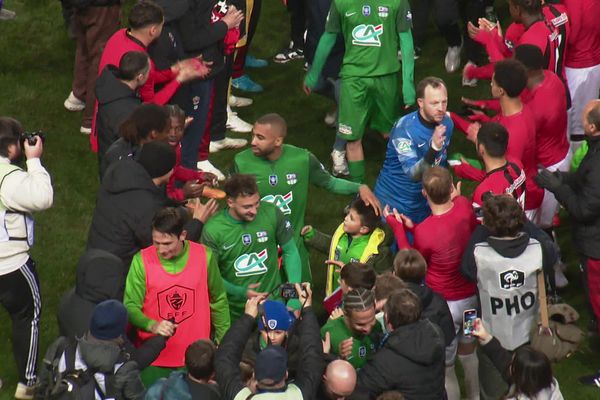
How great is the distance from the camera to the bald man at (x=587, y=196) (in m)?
8.62

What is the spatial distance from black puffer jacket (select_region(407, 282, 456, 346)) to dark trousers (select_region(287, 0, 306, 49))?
6.71 metres

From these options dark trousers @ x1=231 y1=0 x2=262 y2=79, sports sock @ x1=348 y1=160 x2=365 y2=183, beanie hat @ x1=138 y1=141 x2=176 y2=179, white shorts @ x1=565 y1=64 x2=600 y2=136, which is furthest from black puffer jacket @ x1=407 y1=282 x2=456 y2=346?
dark trousers @ x1=231 y1=0 x2=262 y2=79

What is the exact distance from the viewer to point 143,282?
7477mm

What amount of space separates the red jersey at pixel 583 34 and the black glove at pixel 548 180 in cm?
266

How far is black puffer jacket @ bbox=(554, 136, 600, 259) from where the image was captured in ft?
28.2

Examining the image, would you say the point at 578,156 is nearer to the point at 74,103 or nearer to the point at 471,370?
the point at 471,370

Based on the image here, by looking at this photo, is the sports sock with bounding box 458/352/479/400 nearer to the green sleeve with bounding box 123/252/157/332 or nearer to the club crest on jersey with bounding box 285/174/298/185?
the club crest on jersey with bounding box 285/174/298/185

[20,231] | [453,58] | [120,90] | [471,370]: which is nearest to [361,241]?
[471,370]

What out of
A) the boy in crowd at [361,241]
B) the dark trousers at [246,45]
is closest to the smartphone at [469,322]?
the boy in crowd at [361,241]

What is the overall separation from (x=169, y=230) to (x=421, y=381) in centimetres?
180

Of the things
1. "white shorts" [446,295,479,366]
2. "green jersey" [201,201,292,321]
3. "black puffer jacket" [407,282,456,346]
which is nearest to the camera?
"black puffer jacket" [407,282,456,346]

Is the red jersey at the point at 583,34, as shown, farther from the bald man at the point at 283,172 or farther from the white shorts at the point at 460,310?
the white shorts at the point at 460,310

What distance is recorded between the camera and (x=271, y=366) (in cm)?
634

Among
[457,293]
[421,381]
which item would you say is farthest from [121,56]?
[421,381]
